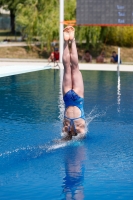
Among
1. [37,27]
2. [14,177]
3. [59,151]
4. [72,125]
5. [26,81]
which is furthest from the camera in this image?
[37,27]

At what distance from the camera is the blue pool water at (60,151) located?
7.11 metres

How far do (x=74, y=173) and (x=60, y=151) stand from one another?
3.93 feet

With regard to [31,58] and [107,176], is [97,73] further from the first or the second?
[107,176]

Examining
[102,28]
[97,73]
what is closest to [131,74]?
[97,73]

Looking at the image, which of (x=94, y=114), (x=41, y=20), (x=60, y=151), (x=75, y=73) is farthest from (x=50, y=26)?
(x=60, y=151)

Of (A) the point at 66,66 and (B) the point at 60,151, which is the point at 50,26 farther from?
(B) the point at 60,151

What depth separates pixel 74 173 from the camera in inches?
307

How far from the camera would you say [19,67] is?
2444 cm

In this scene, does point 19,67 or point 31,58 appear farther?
point 31,58

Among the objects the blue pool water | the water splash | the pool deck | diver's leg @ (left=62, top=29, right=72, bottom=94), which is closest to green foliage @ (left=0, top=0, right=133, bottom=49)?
the pool deck

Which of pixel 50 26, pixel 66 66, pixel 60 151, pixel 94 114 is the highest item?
pixel 50 26

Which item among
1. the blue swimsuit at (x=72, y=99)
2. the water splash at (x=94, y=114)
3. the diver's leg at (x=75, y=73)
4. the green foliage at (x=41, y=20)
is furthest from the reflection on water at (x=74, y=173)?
the green foliage at (x=41, y=20)

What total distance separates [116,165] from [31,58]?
2308 cm

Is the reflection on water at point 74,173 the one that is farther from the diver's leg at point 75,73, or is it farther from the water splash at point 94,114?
the water splash at point 94,114
